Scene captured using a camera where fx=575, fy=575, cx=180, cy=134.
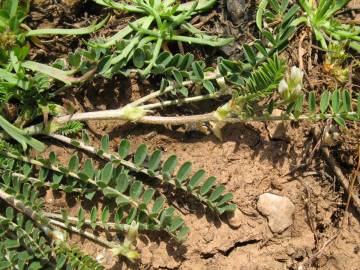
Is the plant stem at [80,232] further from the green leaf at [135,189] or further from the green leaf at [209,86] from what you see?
the green leaf at [209,86]

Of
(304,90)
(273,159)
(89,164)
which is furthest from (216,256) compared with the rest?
(304,90)

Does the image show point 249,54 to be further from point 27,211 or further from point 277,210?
point 27,211

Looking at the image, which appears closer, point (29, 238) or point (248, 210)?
point (29, 238)

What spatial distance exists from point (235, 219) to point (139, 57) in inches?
39.6

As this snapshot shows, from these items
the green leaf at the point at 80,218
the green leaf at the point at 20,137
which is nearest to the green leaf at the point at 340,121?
the green leaf at the point at 80,218

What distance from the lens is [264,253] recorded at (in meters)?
3.06

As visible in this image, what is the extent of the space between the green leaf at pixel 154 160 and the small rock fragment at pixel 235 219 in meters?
0.47

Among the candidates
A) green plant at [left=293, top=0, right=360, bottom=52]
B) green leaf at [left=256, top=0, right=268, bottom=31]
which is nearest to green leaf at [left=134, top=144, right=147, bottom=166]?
green leaf at [left=256, top=0, right=268, bottom=31]

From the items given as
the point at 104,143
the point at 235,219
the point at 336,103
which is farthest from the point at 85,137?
the point at 336,103

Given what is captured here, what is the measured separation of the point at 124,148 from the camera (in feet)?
9.76

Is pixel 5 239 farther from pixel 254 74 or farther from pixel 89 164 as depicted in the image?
pixel 254 74

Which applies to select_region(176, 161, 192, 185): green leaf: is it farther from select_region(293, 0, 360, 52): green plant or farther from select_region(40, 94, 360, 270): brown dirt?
select_region(293, 0, 360, 52): green plant

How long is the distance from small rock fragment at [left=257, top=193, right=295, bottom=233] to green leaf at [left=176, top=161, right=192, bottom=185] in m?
0.45

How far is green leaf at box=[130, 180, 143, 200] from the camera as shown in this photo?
293cm
